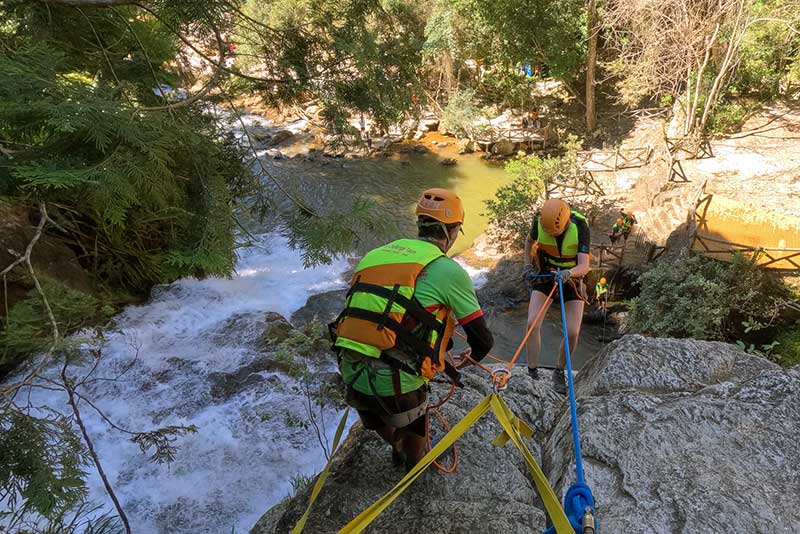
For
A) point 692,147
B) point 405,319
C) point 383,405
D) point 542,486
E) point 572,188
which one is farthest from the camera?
point 692,147

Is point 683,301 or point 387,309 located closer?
point 387,309

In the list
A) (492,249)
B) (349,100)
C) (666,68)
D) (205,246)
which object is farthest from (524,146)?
(205,246)

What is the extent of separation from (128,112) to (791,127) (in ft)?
58.6

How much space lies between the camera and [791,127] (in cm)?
1410

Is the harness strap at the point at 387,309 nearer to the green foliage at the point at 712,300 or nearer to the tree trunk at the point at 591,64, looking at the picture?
the green foliage at the point at 712,300

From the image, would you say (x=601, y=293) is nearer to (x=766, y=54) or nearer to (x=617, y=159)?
(x=617, y=159)

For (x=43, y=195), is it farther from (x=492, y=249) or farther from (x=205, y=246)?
(x=492, y=249)

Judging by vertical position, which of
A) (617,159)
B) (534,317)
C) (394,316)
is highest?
(394,316)

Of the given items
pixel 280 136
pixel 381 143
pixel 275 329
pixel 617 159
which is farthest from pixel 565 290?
pixel 280 136

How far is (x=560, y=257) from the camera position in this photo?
4074 millimetres

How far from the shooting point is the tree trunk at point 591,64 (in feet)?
49.6

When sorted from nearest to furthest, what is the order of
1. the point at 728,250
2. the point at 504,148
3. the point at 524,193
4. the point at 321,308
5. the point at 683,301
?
the point at 683,301
the point at 728,250
the point at 321,308
the point at 524,193
the point at 504,148

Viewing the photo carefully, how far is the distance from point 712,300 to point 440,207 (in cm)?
633

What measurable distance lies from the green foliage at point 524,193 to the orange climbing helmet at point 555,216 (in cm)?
773
